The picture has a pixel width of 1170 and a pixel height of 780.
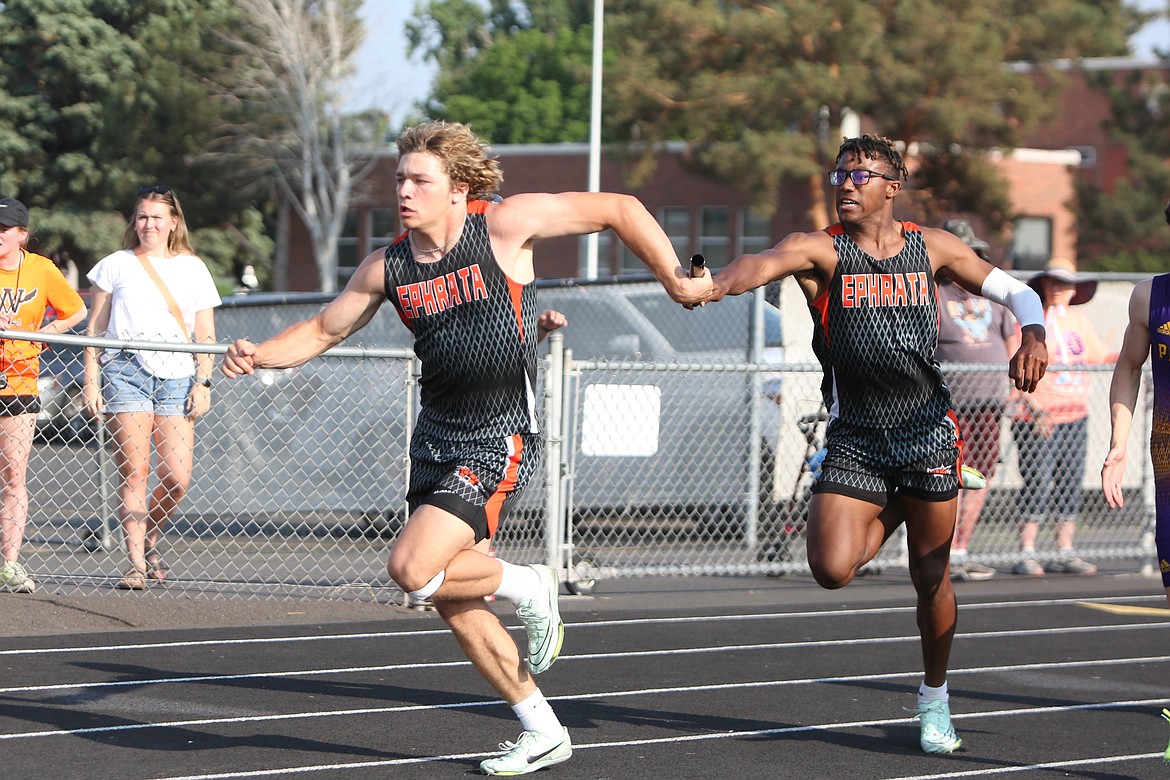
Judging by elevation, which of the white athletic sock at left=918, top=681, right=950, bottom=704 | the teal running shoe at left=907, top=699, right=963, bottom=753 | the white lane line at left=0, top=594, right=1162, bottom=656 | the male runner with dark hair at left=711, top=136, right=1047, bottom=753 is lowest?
the white lane line at left=0, top=594, right=1162, bottom=656

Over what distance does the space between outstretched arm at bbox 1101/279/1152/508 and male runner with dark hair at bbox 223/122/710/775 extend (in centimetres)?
161

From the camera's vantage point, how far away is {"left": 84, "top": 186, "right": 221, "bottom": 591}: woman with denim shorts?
8773 mm

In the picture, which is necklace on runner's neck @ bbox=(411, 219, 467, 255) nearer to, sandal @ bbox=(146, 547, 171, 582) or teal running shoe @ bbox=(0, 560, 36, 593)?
sandal @ bbox=(146, 547, 171, 582)

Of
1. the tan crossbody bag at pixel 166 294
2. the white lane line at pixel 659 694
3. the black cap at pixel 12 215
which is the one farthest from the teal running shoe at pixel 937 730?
the black cap at pixel 12 215

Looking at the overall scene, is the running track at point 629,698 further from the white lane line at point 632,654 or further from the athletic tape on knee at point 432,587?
the athletic tape on knee at point 432,587

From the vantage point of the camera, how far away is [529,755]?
547 cm

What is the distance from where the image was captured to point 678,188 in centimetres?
4656

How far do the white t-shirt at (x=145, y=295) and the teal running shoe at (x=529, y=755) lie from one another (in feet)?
13.6

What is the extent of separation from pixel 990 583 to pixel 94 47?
42530 millimetres

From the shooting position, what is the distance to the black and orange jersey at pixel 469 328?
17.7ft

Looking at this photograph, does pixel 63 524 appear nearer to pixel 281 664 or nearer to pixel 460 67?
pixel 281 664

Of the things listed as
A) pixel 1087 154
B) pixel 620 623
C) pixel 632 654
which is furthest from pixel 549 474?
pixel 1087 154

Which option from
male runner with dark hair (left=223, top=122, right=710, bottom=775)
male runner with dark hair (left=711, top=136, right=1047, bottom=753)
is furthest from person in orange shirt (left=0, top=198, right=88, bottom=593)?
male runner with dark hair (left=711, top=136, right=1047, bottom=753)

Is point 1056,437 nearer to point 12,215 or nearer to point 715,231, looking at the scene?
point 12,215
